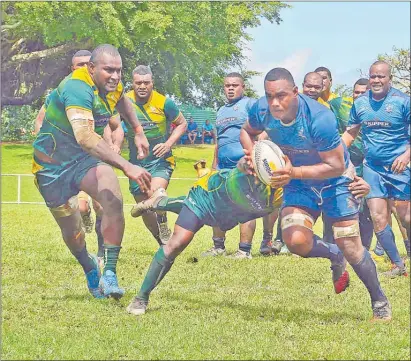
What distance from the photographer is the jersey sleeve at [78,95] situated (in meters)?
5.84

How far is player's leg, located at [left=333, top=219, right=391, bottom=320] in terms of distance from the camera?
5.54m

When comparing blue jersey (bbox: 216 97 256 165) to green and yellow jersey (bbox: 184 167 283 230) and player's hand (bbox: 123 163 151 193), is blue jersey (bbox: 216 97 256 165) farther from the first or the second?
player's hand (bbox: 123 163 151 193)

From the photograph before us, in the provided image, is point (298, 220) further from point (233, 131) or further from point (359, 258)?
point (233, 131)

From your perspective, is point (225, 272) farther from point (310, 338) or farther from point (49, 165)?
point (310, 338)

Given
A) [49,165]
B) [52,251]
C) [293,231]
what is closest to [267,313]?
[293,231]

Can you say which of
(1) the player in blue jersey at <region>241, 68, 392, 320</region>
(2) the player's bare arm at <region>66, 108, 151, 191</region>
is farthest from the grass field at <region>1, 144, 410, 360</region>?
(2) the player's bare arm at <region>66, 108, 151, 191</region>

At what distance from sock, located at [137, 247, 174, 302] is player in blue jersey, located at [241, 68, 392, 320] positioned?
2.70 feet

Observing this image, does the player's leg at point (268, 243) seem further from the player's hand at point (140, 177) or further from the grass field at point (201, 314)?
the player's hand at point (140, 177)

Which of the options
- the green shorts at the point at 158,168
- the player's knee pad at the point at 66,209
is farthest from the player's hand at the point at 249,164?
the green shorts at the point at 158,168

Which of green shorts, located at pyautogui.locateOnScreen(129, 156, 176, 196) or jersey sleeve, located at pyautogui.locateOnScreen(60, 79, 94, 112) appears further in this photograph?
green shorts, located at pyautogui.locateOnScreen(129, 156, 176, 196)

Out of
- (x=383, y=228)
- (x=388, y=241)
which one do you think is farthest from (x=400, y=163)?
(x=388, y=241)

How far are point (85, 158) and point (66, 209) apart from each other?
1.58 ft

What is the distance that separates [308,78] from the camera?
8.30 meters

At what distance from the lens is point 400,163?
7.59 meters
